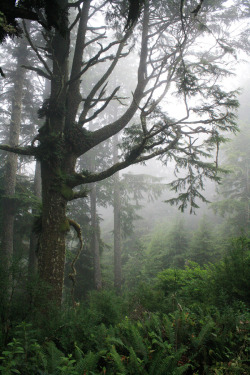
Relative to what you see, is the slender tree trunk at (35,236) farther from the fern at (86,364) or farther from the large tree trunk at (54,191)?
the fern at (86,364)

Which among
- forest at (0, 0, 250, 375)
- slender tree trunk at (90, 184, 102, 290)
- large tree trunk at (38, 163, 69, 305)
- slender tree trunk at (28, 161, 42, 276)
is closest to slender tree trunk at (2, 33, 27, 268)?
forest at (0, 0, 250, 375)

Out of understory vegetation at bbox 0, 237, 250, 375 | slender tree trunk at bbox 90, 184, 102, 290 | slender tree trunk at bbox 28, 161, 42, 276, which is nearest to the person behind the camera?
understory vegetation at bbox 0, 237, 250, 375

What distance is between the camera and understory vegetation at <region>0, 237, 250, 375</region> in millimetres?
1872

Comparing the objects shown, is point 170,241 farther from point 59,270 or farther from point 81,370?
point 81,370

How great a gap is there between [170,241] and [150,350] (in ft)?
44.4

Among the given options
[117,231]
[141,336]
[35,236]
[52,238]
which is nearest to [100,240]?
[117,231]

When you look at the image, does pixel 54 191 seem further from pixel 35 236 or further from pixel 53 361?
pixel 35 236

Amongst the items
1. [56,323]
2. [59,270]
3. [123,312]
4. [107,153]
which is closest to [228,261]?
[123,312]

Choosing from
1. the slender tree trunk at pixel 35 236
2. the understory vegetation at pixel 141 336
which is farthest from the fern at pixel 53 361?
the slender tree trunk at pixel 35 236

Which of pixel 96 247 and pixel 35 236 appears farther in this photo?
pixel 96 247

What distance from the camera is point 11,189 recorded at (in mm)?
11031

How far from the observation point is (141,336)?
8.45ft

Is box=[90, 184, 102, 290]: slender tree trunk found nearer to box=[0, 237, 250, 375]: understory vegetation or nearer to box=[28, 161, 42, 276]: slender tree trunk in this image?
box=[28, 161, 42, 276]: slender tree trunk

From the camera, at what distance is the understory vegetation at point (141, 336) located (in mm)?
1872
